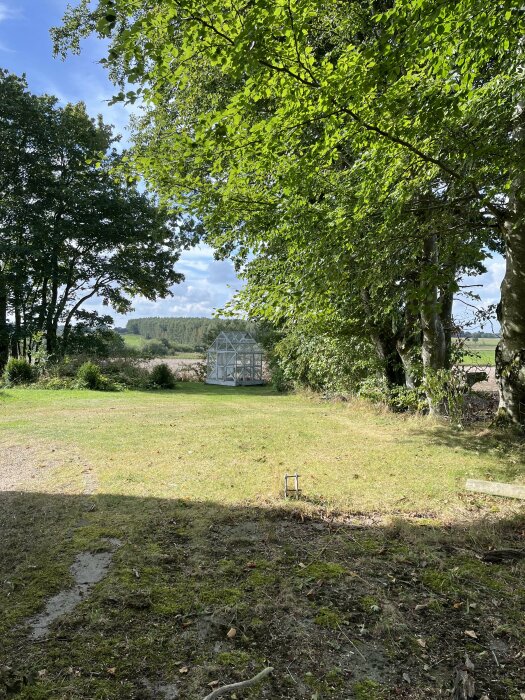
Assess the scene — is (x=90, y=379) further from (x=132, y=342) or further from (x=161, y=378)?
(x=132, y=342)

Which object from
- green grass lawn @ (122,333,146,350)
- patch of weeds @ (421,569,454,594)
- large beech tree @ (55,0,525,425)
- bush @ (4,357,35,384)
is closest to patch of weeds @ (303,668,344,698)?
patch of weeds @ (421,569,454,594)

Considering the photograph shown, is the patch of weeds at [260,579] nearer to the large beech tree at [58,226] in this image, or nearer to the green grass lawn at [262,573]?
the green grass lawn at [262,573]

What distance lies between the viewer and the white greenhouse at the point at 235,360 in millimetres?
25891

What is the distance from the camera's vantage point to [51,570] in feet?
10.8

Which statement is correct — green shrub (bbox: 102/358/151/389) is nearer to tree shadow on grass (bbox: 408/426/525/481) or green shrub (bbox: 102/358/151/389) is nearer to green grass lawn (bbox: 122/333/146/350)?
green grass lawn (bbox: 122/333/146/350)

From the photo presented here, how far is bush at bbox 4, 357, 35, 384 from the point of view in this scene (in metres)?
18.8

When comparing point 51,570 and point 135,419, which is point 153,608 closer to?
point 51,570

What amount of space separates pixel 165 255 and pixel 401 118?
22.2 metres

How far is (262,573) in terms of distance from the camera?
332 centimetres

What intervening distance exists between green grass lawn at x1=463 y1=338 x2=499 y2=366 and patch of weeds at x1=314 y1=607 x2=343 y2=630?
898cm

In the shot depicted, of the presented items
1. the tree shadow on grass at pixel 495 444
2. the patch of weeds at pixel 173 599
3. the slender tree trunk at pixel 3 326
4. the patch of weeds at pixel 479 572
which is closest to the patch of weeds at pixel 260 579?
the patch of weeds at pixel 173 599

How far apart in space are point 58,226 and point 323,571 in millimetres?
23535

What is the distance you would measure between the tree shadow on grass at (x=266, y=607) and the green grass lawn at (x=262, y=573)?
0.01 meters

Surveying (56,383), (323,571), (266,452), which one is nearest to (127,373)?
(56,383)
